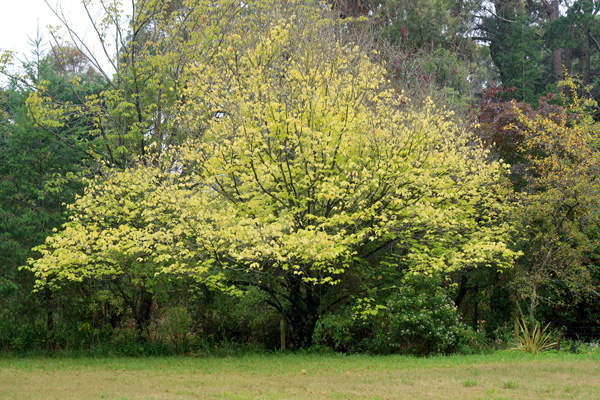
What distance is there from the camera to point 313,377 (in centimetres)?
878

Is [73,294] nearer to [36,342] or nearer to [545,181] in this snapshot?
[36,342]

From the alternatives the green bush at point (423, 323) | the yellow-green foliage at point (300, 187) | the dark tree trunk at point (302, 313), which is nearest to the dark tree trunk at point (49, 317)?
the yellow-green foliage at point (300, 187)

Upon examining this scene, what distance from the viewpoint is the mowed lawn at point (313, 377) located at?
7297mm

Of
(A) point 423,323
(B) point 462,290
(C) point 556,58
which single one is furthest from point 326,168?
(C) point 556,58

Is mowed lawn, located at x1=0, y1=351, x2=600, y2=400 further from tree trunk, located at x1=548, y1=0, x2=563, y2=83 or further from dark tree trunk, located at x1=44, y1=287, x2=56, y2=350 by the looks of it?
tree trunk, located at x1=548, y1=0, x2=563, y2=83

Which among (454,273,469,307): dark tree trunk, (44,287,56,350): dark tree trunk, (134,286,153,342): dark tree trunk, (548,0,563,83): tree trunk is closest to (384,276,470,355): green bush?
(454,273,469,307): dark tree trunk

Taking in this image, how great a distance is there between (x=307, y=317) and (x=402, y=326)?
2450mm

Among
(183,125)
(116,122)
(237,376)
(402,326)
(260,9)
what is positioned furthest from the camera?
(260,9)

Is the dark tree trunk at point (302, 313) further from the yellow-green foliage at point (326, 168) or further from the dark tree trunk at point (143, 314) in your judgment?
the dark tree trunk at point (143, 314)

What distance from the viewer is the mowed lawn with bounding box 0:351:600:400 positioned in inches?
287

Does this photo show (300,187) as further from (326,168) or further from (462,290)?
(462,290)

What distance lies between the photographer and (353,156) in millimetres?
10508

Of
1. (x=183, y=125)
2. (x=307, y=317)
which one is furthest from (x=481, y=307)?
(x=183, y=125)

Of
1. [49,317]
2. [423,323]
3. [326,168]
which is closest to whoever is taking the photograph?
[326,168]
